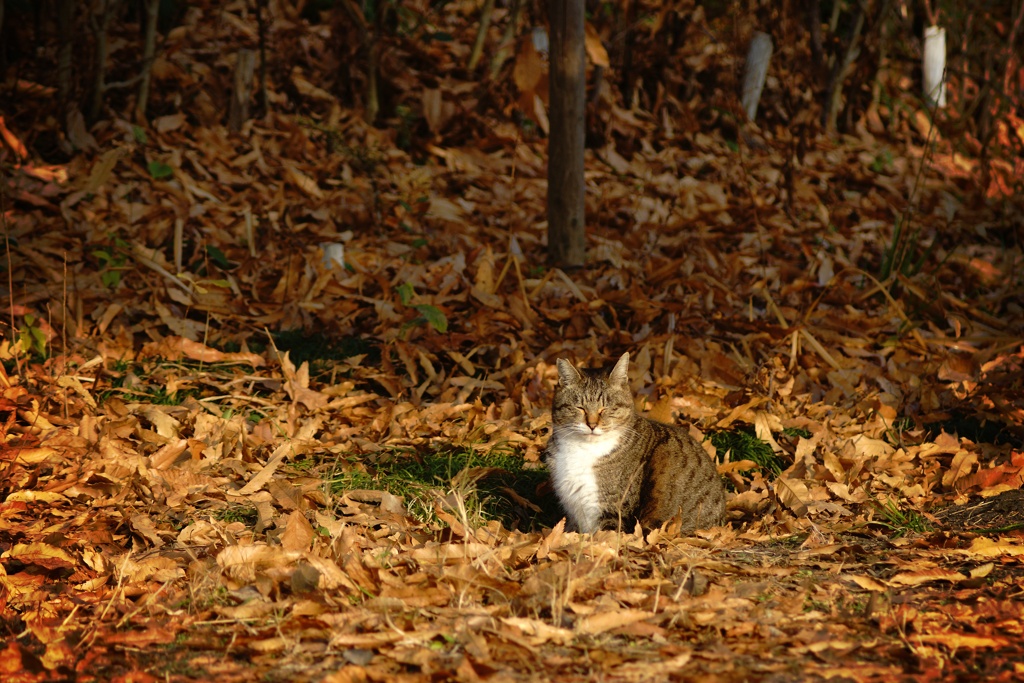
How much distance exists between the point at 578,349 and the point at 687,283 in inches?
46.3

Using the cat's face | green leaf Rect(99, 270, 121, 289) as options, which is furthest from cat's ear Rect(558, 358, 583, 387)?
green leaf Rect(99, 270, 121, 289)

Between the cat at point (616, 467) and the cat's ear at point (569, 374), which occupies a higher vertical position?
the cat's ear at point (569, 374)

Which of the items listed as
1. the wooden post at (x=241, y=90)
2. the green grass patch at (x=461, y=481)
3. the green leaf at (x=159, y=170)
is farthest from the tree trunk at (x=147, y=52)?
the green grass patch at (x=461, y=481)

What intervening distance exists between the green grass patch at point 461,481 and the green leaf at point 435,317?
1194 millimetres

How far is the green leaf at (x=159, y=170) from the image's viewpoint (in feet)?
25.0

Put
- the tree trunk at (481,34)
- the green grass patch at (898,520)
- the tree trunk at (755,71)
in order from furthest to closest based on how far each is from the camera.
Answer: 1. the tree trunk at (755,71)
2. the tree trunk at (481,34)
3. the green grass patch at (898,520)

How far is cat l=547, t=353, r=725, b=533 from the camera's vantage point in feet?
14.5

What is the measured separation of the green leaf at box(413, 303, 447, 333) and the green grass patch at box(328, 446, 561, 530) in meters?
1.19

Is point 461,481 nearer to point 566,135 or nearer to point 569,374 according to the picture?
point 569,374

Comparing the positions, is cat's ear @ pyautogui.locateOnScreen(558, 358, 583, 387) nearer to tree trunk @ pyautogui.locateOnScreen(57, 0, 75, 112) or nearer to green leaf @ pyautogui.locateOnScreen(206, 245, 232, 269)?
green leaf @ pyautogui.locateOnScreen(206, 245, 232, 269)

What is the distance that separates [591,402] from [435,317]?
194 centimetres

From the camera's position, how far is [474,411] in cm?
556

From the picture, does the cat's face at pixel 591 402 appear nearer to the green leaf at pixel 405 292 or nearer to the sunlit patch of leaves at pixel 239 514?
the sunlit patch of leaves at pixel 239 514

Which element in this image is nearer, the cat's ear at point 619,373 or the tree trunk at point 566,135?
the cat's ear at point 619,373
